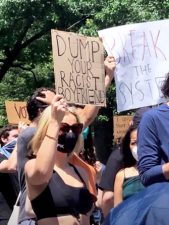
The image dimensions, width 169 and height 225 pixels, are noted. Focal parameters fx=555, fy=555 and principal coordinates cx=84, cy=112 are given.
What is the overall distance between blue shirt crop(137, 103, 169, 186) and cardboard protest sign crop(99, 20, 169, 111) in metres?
1.06

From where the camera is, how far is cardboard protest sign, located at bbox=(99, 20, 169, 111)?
3609 mm

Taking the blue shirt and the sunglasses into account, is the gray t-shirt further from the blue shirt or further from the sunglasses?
the blue shirt

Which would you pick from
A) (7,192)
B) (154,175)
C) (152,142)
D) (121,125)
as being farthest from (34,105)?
(121,125)

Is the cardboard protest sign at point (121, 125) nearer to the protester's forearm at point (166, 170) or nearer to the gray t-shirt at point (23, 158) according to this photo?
the gray t-shirt at point (23, 158)

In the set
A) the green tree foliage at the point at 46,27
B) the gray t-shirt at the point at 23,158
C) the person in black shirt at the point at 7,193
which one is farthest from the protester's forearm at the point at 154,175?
the green tree foliage at the point at 46,27

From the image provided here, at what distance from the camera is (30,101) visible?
11.7 ft


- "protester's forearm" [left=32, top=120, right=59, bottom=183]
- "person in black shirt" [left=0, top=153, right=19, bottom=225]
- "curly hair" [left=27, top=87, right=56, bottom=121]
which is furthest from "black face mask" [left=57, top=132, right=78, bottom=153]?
"person in black shirt" [left=0, top=153, right=19, bottom=225]

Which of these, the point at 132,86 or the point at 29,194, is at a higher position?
the point at 132,86

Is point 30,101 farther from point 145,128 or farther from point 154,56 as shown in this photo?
point 145,128

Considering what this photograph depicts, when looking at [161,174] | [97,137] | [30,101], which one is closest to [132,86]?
[30,101]

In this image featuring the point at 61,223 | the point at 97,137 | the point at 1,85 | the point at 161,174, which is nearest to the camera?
the point at 161,174

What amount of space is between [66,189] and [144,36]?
139cm

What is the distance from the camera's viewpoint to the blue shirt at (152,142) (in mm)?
2463

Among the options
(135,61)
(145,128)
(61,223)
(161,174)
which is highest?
(135,61)
